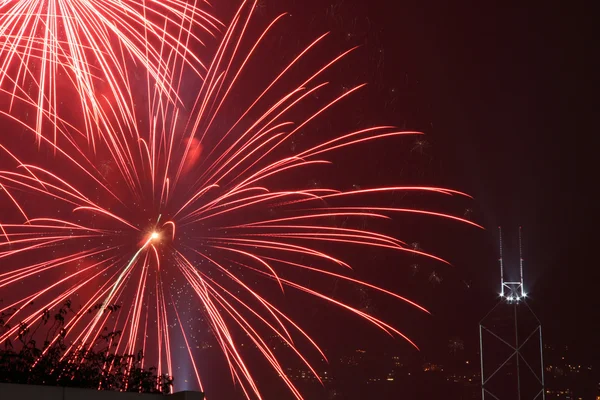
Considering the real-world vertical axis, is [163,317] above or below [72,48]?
below

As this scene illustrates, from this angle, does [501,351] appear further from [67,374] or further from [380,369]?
[67,374]

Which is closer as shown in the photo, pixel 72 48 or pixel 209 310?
pixel 72 48

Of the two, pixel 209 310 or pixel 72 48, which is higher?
pixel 72 48

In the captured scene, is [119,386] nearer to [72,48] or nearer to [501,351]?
[72,48]

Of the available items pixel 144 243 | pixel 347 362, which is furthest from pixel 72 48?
pixel 347 362

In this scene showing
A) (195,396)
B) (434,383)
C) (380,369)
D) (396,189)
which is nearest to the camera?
(195,396)

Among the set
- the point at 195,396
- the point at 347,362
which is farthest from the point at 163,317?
the point at 347,362

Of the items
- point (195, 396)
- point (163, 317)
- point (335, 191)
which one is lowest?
point (195, 396)

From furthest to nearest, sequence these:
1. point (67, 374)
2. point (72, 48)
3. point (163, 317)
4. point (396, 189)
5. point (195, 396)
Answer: point (396, 189), point (163, 317), point (72, 48), point (67, 374), point (195, 396)

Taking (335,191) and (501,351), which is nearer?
(335,191)
